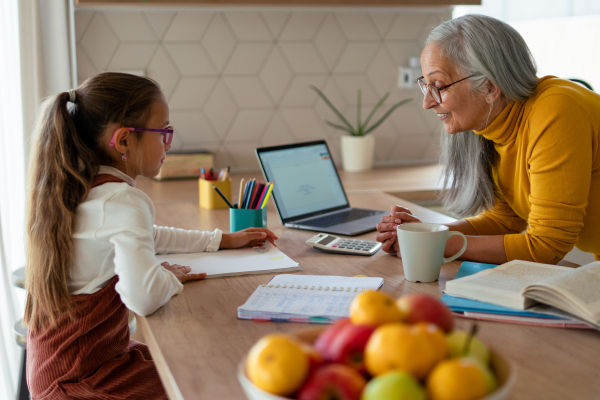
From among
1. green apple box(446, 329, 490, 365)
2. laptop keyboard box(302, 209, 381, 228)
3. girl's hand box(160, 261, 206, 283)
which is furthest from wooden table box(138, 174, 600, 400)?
laptop keyboard box(302, 209, 381, 228)

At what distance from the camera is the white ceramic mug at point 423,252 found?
1.03 metres

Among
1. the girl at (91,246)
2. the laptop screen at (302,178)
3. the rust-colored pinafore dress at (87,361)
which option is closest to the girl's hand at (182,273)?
the girl at (91,246)

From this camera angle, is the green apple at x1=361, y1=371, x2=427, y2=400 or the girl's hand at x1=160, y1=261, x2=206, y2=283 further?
the girl's hand at x1=160, y1=261, x2=206, y2=283

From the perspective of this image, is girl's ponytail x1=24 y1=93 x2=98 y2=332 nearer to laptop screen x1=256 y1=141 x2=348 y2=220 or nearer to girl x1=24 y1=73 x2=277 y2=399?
girl x1=24 y1=73 x2=277 y2=399

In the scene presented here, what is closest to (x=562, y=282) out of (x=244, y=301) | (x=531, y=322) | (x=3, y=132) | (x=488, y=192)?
(x=531, y=322)

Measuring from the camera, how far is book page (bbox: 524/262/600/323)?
2.63 ft

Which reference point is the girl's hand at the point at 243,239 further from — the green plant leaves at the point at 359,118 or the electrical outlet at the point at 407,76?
the electrical outlet at the point at 407,76

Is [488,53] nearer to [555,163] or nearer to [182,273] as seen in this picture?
[555,163]

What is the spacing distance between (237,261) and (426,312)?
688mm

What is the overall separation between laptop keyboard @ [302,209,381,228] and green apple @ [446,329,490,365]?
1.01m

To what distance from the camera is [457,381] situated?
1.49 feet

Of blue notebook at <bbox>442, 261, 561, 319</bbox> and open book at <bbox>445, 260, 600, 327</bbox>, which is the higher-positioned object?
open book at <bbox>445, 260, 600, 327</bbox>

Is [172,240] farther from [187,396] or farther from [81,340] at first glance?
[187,396]

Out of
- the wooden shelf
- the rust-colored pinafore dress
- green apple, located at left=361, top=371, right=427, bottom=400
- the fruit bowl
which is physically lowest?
the rust-colored pinafore dress
